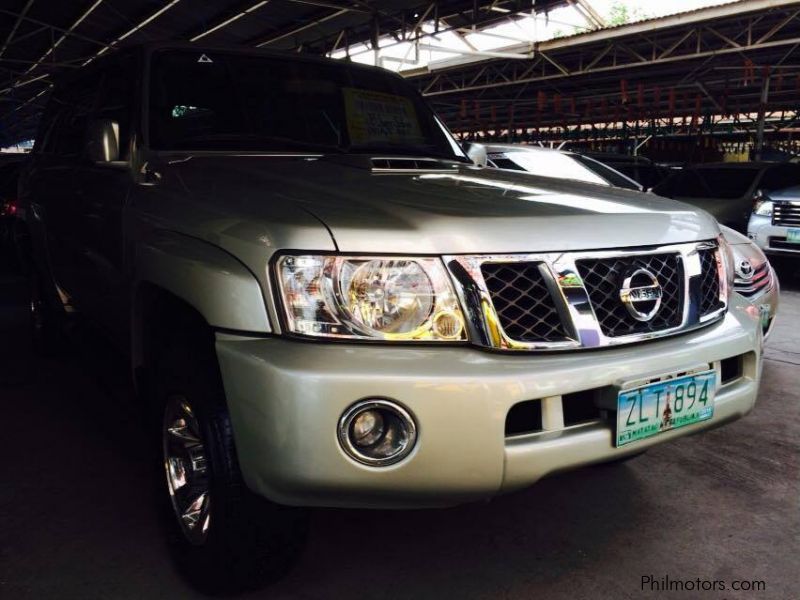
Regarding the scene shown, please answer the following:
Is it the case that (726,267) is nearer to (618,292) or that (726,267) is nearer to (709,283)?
(709,283)

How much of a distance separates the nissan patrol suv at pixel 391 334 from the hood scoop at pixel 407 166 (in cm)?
2

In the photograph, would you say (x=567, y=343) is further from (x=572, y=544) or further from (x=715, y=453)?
(x=715, y=453)

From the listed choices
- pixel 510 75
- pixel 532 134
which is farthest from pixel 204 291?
pixel 532 134

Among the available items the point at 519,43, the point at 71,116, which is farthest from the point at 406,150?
the point at 519,43

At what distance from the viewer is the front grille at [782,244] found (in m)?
7.64

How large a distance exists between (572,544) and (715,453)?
3.80 ft

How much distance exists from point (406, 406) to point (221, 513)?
0.59 meters

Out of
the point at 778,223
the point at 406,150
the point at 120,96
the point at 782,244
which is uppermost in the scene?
the point at 120,96

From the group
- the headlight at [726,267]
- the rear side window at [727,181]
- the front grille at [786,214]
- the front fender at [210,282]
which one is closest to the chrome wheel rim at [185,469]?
the front fender at [210,282]

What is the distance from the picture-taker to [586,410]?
183 cm

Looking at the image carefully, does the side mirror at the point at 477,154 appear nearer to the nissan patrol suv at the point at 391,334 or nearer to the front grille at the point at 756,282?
the nissan patrol suv at the point at 391,334

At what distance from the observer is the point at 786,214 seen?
7730mm

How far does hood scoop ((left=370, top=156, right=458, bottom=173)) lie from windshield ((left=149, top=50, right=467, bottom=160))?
0.97 feet

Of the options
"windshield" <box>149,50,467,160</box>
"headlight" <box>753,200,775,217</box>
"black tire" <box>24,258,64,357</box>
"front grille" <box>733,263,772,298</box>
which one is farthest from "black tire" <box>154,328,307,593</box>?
"headlight" <box>753,200,775,217</box>
